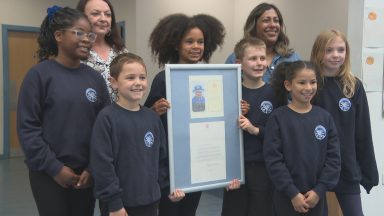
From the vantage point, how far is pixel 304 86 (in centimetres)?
207

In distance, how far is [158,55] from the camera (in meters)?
2.40

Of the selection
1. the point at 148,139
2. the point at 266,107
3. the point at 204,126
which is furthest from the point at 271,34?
the point at 148,139

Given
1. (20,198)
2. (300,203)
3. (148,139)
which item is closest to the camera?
(148,139)

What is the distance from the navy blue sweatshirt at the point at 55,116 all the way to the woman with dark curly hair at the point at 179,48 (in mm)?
394

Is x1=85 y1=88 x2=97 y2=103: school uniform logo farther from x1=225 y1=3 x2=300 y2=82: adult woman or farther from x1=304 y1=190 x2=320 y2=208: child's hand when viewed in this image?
x1=304 y1=190 x2=320 y2=208: child's hand

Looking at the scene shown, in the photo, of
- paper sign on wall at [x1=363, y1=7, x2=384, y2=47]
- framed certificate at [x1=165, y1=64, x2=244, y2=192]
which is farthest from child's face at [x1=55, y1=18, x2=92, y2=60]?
paper sign on wall at [x1=363, y1=7, x2=384, y2=47]

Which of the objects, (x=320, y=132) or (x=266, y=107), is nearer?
(x=320, y=132)

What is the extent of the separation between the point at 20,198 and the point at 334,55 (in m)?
3.81

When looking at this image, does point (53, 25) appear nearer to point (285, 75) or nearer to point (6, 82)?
point (285, 75)

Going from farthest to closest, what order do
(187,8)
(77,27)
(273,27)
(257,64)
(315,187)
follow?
(187,8) < (273,27) < (257,64) < (315,187) < (77,27)

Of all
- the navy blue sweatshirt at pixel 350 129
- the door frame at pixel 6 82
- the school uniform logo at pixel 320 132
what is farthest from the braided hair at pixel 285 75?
the door frame at pixel 6 82

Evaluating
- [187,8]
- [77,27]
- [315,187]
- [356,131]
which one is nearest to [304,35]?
[187,8]

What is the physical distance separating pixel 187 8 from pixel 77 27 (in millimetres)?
3821

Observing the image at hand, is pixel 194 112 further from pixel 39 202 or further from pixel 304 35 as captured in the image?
pixel 304 35
